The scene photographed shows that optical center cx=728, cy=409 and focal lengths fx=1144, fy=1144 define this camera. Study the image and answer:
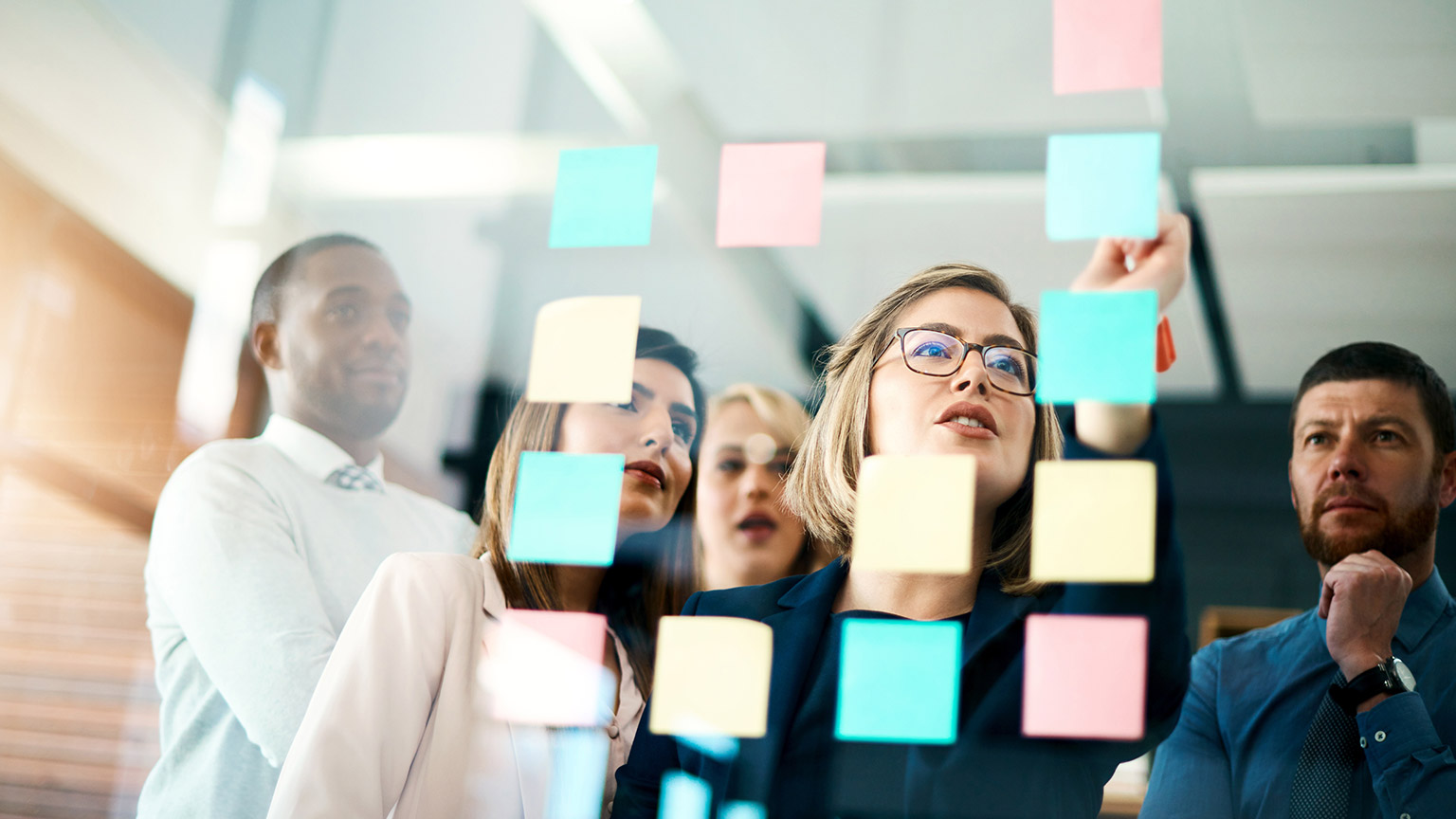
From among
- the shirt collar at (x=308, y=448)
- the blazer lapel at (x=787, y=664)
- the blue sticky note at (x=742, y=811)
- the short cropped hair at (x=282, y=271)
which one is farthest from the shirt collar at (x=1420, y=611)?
the short cropped hair at (x=282, y=271)

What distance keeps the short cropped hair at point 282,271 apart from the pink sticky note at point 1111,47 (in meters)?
1.22

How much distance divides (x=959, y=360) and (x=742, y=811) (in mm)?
572

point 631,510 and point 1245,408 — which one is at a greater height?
point 1245,408

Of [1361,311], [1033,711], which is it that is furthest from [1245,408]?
[1033,711]

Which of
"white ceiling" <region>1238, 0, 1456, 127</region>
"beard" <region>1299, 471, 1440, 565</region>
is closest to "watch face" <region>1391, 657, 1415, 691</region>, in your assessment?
"beard" <region>1299, 471, 1440, 565</region>

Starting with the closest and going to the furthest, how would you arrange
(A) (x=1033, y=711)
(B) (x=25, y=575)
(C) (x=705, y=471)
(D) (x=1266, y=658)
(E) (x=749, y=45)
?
(A) (x=1033, y=711) → (D) (x=1266, y=658) → (C) (x=705, y=471) → (B) (x=25, y=575) → (E) (x=749, y=45)

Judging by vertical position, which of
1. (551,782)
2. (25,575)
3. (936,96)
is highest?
(936,96)

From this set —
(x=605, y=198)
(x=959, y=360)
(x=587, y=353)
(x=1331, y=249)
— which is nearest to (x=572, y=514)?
(x=587, y=353)

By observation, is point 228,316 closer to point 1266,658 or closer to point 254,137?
point 254,137

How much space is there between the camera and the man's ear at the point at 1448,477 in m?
1.38

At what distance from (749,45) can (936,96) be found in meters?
0.48

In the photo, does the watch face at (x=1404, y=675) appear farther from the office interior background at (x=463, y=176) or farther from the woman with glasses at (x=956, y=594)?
the office interior background at (x=463, y=176)

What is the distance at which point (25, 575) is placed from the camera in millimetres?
2461

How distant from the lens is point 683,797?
1.33 metres
